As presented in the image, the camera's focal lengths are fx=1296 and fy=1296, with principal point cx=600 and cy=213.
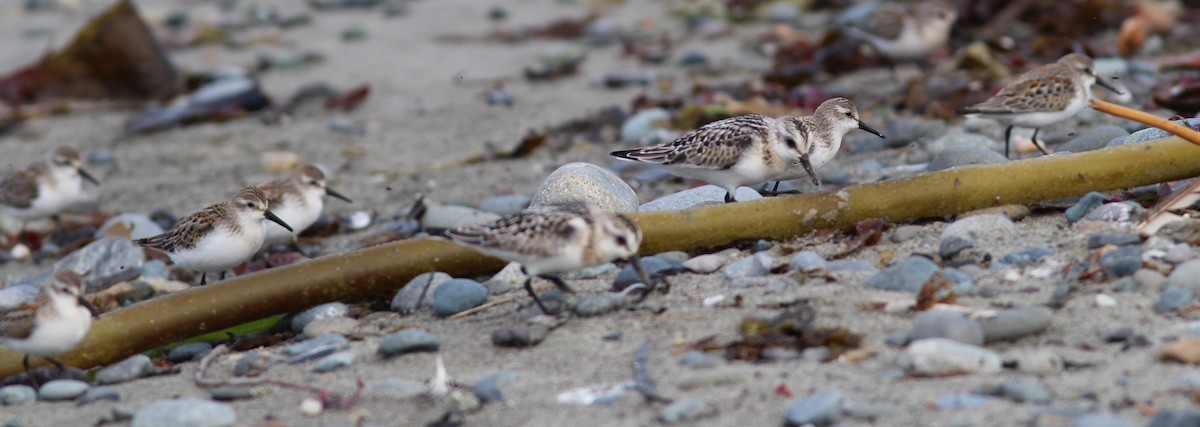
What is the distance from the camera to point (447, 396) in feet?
15.6

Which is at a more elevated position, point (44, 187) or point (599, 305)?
point (599, 305)

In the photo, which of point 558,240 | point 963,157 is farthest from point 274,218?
point 963,157

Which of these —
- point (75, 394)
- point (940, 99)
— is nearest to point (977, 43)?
point (940, 99)

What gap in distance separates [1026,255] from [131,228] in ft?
19.2

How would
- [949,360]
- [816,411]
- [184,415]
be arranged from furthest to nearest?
[184,415] → [949,360] → [816,411]

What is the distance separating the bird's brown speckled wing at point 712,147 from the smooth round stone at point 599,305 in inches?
60.0

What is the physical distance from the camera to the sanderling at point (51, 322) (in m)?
5.49

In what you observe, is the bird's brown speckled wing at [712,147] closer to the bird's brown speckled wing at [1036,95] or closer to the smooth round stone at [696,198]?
the smooth round stone at [696,198]

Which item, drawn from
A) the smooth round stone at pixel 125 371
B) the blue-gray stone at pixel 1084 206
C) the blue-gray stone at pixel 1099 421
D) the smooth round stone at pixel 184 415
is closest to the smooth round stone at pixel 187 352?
the smooth round stone at pixel 125 371

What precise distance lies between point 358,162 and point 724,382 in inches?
257

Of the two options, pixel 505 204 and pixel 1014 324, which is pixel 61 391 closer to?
pixel 505 204

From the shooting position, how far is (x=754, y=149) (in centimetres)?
686

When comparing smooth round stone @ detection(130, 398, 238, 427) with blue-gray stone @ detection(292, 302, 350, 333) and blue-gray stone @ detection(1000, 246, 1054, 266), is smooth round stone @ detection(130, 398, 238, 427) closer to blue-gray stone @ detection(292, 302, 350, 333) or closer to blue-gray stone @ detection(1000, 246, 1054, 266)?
blue-gray stone @ detection(292, 302, 350, 333)

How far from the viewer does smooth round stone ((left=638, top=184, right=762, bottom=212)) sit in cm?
698
